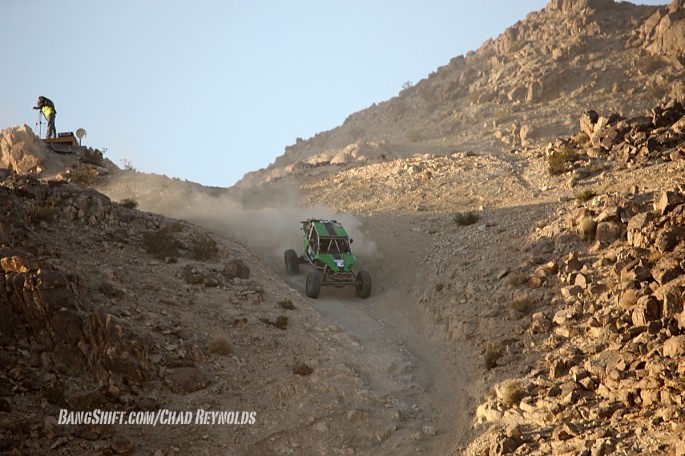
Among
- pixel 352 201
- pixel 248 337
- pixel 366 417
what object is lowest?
pixel 366 417

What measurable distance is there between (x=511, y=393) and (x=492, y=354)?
182 cm

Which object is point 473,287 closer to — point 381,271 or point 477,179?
point 381,271

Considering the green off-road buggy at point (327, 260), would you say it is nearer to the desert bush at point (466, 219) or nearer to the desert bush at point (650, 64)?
the desert bush at point (466, 219)

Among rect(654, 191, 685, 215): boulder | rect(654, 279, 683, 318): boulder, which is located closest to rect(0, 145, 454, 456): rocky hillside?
rect(654, 279, 683, 318): boulder

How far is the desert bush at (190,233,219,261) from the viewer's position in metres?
21.0

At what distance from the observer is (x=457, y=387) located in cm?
1627

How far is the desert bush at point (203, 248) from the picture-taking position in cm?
2102

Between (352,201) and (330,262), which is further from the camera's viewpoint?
(352,201)

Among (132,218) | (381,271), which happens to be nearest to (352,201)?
(381,271)

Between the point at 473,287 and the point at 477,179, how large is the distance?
10.7 m

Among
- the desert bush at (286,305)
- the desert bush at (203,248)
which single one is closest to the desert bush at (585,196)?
the desert bush at (286,305)

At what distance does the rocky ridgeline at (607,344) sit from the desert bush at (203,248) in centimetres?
960

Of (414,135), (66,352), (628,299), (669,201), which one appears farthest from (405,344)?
(414,135)

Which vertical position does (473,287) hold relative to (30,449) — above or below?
above
